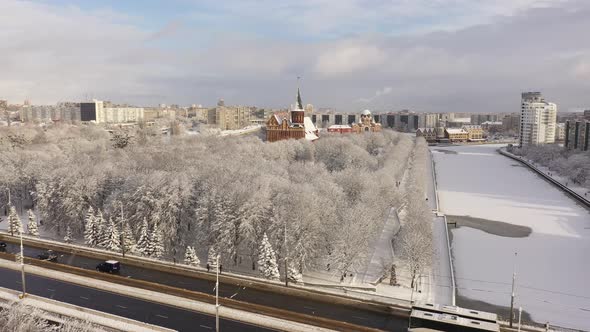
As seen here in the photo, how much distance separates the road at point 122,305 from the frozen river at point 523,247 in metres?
19.9

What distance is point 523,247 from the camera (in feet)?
159

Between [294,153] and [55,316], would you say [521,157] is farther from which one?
[55,316]

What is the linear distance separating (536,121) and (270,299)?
160842mm

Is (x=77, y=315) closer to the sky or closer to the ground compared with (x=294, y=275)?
closer to the sky

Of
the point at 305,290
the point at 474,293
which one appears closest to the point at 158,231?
the point at 305,290

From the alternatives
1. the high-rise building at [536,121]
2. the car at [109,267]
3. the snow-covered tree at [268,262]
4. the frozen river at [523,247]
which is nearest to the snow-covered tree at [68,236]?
the car at [109,267]

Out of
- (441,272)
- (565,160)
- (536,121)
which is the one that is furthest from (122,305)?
(536,121)

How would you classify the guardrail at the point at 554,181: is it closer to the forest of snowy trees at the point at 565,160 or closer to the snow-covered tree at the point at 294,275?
the forest of snowy trees at the point at 565,160

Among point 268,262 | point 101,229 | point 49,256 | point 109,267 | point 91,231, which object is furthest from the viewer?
point 91,231

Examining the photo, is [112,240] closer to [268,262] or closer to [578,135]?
[268,262]

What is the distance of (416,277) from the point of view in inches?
1480

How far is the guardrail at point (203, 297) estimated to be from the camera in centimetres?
2774

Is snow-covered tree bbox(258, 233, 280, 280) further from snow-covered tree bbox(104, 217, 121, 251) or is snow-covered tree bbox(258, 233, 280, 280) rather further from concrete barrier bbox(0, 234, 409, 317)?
snow-covered tree bbox(104, 217, 121, 251)

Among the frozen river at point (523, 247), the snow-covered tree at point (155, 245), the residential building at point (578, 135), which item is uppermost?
the residential building at point (578, 135)
